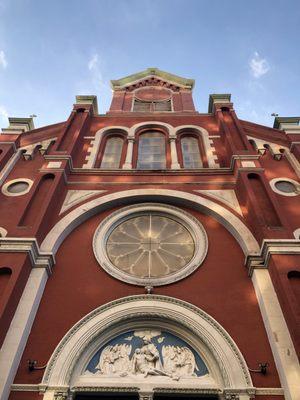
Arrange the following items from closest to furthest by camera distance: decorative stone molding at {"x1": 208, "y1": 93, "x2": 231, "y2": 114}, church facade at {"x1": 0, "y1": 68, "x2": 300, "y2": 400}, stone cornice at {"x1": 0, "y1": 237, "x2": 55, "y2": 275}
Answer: church facade at {"x1": 0, "y1": 68, "x2": 300, "y2": 400} < stone cornice at {"x1": 0, "y1": 237, "x2": 55, "y2": 275} < decorative stone molding at {"x1": 208, "y1": 93, "x2": 231, "y2": 114}

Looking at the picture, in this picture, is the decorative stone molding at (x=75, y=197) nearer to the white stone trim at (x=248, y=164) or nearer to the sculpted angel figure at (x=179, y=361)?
the white stone trim at (x=248, y=164)

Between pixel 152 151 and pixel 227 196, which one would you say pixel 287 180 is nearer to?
pixel 227 196

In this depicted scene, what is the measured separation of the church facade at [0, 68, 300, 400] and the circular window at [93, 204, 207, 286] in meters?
0.04

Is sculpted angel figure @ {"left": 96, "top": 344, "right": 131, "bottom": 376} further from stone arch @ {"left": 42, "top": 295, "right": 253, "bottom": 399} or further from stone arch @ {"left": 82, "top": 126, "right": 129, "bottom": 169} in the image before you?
stone arch @ {"left": 82, "top": 126, "right": 129, "bottom": 169}

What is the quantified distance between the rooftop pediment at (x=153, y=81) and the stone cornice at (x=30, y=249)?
14514mm

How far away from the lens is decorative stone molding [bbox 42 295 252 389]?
8.38 m

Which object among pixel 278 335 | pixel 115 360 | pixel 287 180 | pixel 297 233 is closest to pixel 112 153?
pixel 287 180

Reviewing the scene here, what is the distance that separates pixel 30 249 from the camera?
33.5 feet

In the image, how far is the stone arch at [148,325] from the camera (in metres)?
8.33

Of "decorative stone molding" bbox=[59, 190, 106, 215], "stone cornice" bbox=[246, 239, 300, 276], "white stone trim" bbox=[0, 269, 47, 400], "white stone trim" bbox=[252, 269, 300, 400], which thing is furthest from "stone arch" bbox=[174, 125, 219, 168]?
"white stone trim" bbox=[0, 269, 47, 400]

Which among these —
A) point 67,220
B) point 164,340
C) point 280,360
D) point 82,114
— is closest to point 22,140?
point 82,114

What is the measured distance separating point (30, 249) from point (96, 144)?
6.95 meters

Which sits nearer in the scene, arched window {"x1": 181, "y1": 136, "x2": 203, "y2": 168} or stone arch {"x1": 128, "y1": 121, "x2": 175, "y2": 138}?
arched window {"x1": 181, "y1": 136, "x2": 203, "y2": 168}

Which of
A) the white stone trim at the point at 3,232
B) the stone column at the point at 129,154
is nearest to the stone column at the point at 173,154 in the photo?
the stone column at the point at 129,154
